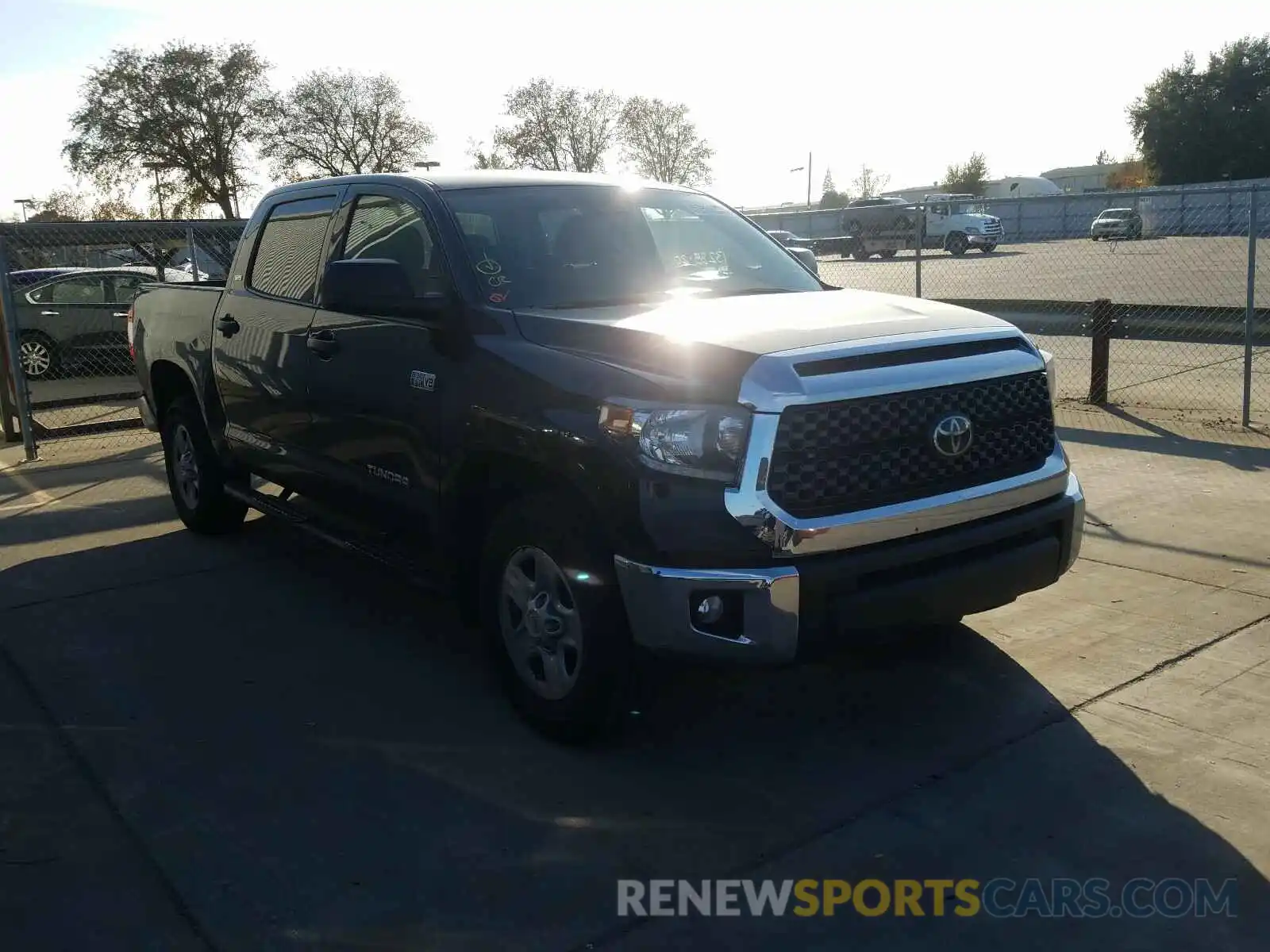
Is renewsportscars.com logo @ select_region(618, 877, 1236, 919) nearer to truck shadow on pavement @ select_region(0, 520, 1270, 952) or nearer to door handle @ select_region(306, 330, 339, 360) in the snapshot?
truck shadow on pavement @ select_region(0, 520, 1270, 952)

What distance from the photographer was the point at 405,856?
11.2 feet

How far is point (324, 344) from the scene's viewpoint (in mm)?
5047

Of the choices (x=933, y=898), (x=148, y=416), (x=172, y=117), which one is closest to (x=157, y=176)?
(x=172, y=117)

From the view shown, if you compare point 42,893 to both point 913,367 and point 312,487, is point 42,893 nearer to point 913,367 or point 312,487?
point 312,487

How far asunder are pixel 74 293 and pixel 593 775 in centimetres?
1394

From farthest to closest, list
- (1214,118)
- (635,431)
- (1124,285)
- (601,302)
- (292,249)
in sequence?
(1214,118) < (1124,285) < (292,249) < (601,302) < (635,431)

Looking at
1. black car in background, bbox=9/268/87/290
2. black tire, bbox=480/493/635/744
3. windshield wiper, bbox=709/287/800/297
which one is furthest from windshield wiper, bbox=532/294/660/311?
black car in background, bbox=9/268/87/290

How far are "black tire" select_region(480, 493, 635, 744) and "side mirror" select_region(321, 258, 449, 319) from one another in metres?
0.85

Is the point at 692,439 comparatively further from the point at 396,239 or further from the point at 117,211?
the point at 117,211

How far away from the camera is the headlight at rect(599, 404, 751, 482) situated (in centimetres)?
347

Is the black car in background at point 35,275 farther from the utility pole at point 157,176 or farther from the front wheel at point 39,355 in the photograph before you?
the utility pole at point 157,176

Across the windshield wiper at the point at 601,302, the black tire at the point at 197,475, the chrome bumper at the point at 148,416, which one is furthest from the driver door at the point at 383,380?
the chrome bumper at the point at 148,416

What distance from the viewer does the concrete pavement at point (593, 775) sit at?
3131mm

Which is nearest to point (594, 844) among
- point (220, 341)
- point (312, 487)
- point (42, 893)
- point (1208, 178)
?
point (42, 893)
